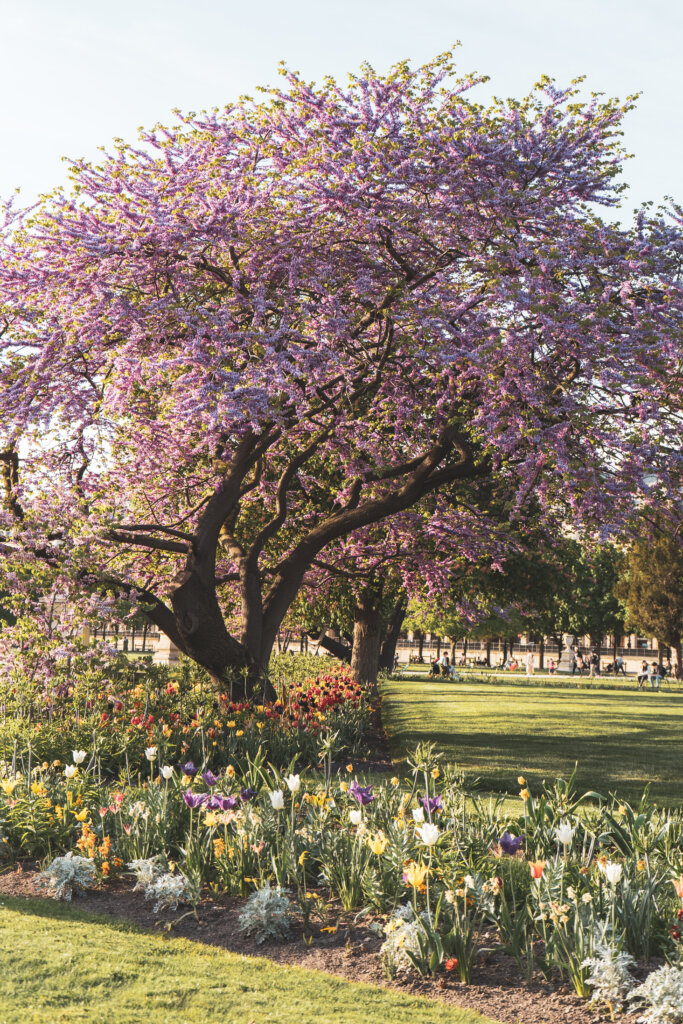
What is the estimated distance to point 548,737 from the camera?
17.1m

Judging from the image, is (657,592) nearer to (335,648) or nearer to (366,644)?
(335,648)

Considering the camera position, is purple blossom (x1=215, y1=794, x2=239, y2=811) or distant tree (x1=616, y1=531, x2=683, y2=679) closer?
purple blossom (x1=215, y1=794, x2=239, y2=811)

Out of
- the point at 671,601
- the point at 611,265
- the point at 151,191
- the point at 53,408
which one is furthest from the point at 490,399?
the point at 671,601

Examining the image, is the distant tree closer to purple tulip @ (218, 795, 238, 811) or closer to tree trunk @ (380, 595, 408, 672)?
tree trunk @ (380, 595, 408, 672)

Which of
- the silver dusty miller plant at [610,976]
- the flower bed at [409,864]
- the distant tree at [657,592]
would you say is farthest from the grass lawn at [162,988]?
the distant tree at [657,592]

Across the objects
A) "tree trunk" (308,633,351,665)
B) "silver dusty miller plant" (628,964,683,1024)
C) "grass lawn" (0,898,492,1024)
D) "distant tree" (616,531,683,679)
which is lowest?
"grass lawn" (0,898,492,1024)

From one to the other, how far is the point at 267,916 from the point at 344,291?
803 cm

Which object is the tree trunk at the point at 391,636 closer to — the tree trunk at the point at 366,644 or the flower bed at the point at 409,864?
the tree trunk at the point at 366,644

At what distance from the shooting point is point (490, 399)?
36.1ft

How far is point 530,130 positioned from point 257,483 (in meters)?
6.70

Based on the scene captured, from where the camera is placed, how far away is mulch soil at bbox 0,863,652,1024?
443 cm

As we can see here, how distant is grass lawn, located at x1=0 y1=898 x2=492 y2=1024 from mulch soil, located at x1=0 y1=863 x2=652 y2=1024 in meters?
0.15

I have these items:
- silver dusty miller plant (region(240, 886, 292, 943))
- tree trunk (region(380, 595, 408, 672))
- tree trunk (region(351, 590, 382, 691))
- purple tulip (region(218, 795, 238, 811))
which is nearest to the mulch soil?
silver dusty miller plant (region(240, 886, 292, 943))

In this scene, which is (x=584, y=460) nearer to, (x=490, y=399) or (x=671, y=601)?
(x=490, y=399)
